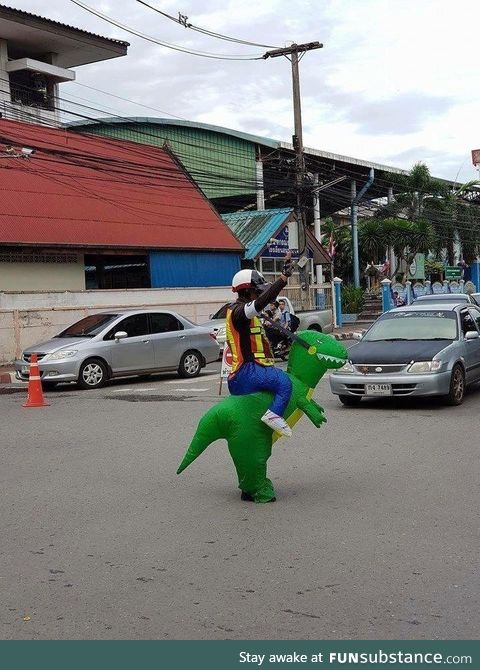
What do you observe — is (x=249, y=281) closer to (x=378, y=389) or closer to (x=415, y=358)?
(x=378, y=389)

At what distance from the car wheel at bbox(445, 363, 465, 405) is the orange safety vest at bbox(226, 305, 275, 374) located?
5.94m

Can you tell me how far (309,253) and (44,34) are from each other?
1414cm

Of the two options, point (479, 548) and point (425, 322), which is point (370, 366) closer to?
point (425, 322)

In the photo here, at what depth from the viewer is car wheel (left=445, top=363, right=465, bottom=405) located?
12.1 meters

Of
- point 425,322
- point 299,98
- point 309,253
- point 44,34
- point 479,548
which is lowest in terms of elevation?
point 479,548

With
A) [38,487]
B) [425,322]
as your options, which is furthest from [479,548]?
[425,322]

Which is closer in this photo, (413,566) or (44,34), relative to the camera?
(413,566)

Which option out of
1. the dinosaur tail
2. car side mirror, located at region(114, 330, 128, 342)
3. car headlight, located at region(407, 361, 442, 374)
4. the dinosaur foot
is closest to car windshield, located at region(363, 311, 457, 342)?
car headlight, located at region(407, 361, 442, 374)

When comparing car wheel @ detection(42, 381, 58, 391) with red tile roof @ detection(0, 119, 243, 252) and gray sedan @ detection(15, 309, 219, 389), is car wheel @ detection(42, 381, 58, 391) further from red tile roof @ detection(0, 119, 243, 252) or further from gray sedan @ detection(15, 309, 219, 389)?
red tile roof @ detection(0, 119, 243, 252)

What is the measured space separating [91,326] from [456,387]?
810 cm

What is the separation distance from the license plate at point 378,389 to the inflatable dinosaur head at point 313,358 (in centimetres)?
472

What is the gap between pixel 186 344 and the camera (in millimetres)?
18328

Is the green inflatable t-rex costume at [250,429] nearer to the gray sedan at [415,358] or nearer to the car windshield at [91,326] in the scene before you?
the gray sedan at [415,358]
